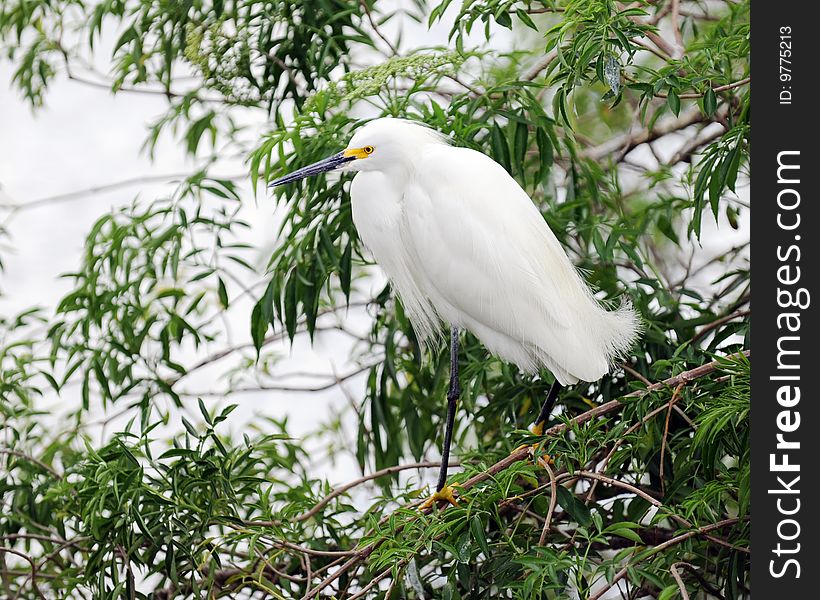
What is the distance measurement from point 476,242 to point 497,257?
33 millimetres

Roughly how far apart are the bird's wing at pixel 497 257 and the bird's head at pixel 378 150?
0.03 m

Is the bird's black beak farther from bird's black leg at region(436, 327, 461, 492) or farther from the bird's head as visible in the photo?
bird's black leg at region(436, 327, 461, 492)

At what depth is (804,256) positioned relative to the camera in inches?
36.6

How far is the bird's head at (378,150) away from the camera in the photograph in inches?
48.9

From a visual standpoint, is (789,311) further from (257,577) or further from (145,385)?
(145,385)

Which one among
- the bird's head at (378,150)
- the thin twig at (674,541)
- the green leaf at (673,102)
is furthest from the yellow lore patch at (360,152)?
the thin twig at (674,541)

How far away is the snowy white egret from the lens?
4.07 feet

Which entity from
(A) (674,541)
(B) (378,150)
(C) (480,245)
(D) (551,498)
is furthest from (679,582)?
(B) (378,150)

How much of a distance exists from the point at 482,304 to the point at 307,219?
318 mm

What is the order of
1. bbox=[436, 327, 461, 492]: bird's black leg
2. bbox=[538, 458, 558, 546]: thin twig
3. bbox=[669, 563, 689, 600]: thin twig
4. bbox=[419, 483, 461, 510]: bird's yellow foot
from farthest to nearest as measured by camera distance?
bbox=[436, 327, 461, 492]: bird's black leg → bbox=[419, 483, 461, 510]: bird's yellow foot → bbox=[538, 458, 558, 546]: thin twig → bbox=[669, 563, 689, 600]: thin twig

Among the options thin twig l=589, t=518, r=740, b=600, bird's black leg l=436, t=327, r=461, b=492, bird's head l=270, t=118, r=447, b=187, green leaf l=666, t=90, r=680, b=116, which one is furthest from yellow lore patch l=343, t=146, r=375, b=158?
thin twig l=589, t=518, r=740, b=600

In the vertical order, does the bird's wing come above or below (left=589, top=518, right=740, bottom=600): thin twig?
above

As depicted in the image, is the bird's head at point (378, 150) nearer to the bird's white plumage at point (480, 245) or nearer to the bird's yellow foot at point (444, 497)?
the bird's white plumage at point (480, 245)

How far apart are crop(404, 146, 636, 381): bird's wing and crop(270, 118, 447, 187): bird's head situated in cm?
3
